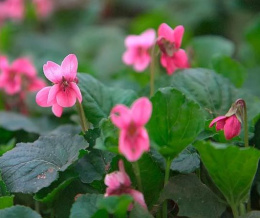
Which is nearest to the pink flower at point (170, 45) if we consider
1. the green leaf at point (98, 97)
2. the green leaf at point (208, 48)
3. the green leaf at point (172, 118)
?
the green leaf at point (98, 97)

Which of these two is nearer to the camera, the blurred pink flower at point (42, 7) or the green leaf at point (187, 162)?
the green leaf at point (187, 162)

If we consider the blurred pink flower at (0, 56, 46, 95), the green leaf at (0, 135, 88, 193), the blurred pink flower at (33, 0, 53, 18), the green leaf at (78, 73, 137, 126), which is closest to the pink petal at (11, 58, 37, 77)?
the blurred pink flower at (0, 56, 46, 95)

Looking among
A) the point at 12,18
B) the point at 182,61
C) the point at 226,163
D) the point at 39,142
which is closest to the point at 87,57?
the point at 12,18

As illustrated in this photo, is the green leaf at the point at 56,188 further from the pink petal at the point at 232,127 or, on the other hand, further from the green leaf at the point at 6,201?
the pink petal at the point at 232,127

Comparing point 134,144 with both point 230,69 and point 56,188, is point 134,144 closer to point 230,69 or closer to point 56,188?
point 56,188

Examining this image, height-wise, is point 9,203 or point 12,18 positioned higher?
point 9,203

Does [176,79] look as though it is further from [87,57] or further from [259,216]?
[87,57]
